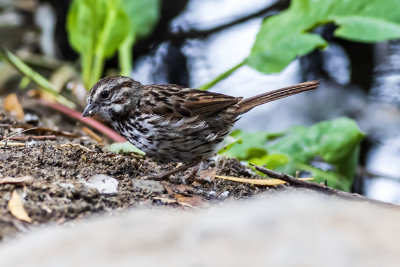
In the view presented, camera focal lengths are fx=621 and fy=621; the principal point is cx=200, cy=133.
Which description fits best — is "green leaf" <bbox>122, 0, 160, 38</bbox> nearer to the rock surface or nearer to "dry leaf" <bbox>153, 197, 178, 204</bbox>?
"dry leaf" <bbox>153, 197, 178, 204</bbox>

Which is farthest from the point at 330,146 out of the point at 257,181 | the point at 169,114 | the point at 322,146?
the point at 169,114

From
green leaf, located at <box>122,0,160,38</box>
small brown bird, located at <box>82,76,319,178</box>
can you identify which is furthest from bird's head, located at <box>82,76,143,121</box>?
green leaf, located at <box>122,0,160,38</box>

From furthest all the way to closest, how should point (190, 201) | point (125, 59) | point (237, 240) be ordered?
1. point (125, 59)
2. point (190, 201)
3. point (237, 240)

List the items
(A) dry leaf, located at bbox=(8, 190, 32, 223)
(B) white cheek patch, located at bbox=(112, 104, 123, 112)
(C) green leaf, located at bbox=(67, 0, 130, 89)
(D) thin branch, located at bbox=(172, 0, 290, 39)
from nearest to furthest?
(A) dry leaf, located at bbox=(8, 190, 32, 223), (B) white cheek patch, located at bbox=(112, 104, 123, 112), (C) green leaf, located at bbox=(67, 0, 130, 89), (D) thin branch, located at bbox=(172, 0, 290, 39)

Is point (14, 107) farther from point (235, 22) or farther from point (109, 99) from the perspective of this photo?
point (235, 22)

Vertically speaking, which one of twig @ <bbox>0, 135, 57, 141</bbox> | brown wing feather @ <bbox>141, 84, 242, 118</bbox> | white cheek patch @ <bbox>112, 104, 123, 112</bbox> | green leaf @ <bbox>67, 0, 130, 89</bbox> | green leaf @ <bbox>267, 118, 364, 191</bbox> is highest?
green leaf @ <bbox>67, 0, 130, 89</bbox>
